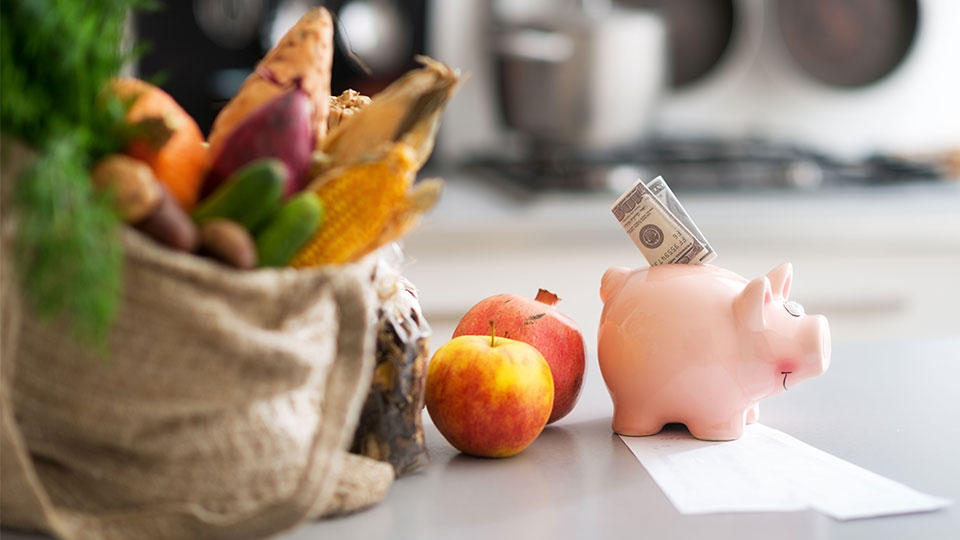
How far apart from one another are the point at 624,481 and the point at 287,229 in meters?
0.30

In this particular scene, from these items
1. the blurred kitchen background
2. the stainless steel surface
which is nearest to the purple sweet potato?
the blurred kitchen background

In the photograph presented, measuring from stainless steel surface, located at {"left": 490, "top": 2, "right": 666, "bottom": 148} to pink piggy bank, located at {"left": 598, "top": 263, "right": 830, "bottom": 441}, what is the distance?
1209mm

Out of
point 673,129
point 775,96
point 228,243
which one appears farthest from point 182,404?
point 775,96

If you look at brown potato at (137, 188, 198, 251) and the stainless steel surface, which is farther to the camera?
the stainless steel surface

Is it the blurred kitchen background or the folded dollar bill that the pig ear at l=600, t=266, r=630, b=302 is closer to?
the folded dollar bill

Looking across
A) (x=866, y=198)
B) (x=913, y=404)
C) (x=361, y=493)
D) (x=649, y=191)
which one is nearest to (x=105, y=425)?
(x=361, y=493)

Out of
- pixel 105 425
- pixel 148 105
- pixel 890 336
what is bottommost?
pixel 890 336

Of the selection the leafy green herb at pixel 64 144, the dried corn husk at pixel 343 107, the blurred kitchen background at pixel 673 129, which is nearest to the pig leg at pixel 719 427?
the dried corn husk at pixel 343 107

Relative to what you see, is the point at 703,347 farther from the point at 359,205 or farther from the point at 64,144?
the point at 64,144

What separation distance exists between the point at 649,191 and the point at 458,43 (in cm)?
171

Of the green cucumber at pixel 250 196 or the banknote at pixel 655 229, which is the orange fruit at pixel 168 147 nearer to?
the green cucumber at pixel 250 196

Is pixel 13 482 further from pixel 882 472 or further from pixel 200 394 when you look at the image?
pixel 882 472

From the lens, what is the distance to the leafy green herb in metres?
0.51

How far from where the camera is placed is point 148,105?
0.60 metres
